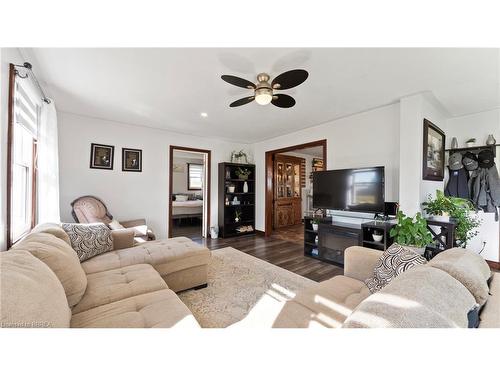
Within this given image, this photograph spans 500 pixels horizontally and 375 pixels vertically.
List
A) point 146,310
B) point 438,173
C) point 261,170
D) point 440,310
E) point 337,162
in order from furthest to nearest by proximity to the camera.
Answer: point 261,170 → point 337,162 → point 438,173 → point 146,310 → point 440,310

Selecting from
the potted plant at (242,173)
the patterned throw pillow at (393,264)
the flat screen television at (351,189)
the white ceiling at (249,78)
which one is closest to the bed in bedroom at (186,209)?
the potted plant at (242,173)

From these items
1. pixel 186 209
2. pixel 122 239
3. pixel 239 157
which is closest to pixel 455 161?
pixel 239 157

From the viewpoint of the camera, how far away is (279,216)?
5809mm

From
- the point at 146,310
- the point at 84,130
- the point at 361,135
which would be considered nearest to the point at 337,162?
the point at 361,135

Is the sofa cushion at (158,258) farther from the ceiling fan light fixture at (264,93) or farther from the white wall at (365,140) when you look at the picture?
the white wall at (365,140)

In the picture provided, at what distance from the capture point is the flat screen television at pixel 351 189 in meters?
2.78

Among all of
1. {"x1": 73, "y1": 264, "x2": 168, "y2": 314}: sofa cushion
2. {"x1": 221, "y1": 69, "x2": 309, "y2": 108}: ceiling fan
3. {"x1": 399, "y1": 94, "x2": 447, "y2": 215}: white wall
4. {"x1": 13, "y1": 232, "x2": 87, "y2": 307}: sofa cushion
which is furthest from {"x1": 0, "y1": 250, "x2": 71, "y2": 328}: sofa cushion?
{"x1": 399, "y1": 94, "x2": 447, "y2": 215}: white wall

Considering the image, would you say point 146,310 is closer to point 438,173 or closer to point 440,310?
point 440,310

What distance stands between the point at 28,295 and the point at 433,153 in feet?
13.3

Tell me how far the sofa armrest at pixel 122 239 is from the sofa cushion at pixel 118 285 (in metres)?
0.72

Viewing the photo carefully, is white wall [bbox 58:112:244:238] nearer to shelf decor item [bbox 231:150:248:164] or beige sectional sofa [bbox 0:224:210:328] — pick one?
shelf decor item [bbox 231:150:248:164]

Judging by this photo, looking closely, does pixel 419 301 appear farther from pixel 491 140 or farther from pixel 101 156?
pixel 101 156

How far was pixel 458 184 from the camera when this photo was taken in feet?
10.4

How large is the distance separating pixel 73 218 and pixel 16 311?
3377mm
